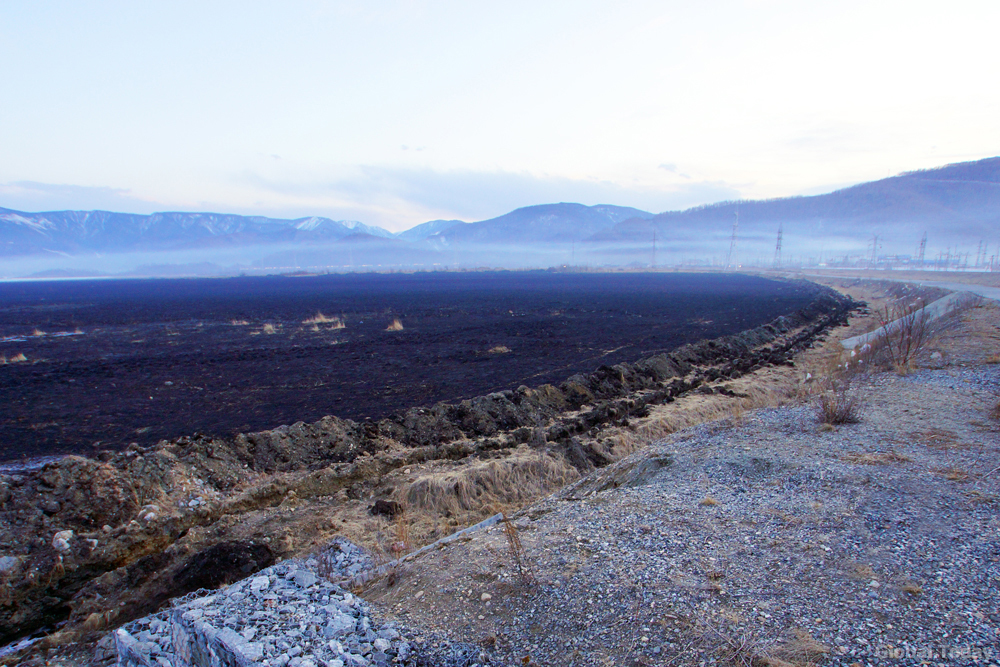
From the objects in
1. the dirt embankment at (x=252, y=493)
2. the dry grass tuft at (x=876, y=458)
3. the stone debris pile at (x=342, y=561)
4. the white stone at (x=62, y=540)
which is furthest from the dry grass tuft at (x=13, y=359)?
the dry grass tuft at (x=876, y=458)

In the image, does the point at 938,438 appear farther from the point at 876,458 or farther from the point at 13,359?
the point at 13,359

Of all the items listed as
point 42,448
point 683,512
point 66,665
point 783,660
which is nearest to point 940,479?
point 683,512

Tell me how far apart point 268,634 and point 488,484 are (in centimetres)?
560

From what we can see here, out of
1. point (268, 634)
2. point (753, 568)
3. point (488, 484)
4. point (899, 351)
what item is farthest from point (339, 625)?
point (899, 351)

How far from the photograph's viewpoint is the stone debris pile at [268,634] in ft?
14.3

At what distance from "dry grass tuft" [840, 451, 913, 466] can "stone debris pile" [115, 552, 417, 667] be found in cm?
712

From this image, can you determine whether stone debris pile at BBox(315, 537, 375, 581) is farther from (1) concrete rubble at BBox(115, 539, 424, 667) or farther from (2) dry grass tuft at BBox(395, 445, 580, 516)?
(2) dry grass tuft at BBox(395, 445, 580, 516)

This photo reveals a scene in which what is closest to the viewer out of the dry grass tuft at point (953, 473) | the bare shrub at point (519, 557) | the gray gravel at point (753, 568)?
the gray gravel at point (753, 568)

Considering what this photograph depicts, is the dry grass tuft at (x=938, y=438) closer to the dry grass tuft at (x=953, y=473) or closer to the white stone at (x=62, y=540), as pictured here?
the dry grass tuft at (x=953, y=473)

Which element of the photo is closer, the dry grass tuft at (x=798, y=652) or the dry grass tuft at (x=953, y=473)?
the dry grass tuft at (x=798, y=652)

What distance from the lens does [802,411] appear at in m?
11.1

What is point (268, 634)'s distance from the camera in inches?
178

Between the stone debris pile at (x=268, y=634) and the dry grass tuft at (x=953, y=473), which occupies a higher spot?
the dry grass tuft at (x=953, y=473)

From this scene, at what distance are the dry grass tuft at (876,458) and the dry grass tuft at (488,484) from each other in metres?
4.71
